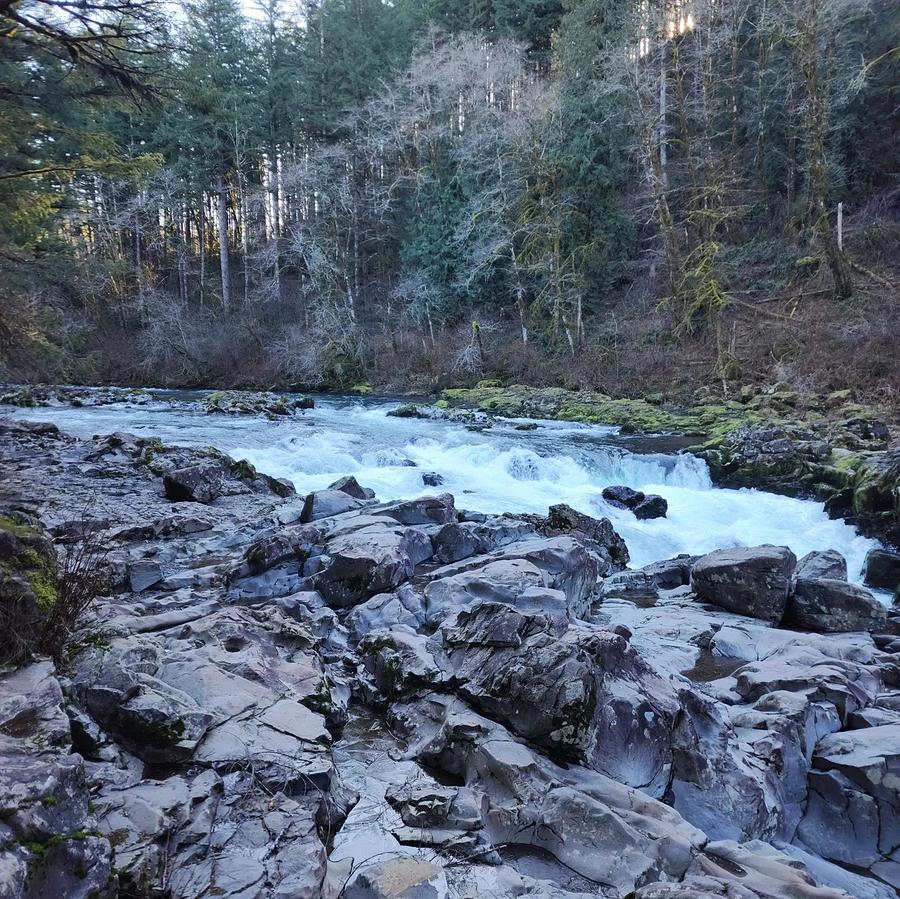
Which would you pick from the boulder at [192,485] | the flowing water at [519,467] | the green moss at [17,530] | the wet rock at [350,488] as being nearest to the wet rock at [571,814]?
the green moss at [17,530]

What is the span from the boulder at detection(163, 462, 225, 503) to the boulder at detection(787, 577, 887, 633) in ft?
28.1

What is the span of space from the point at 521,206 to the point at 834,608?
23018 mm

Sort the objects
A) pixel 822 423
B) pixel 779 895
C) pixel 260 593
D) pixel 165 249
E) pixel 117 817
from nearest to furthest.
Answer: pixel 117 817
pixel 779 895
pixel 260 593
pixel 822 423
pixel 165 249

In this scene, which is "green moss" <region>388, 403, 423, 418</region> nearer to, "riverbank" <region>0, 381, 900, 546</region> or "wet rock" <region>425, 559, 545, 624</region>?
"riverbank" <region>0, 381, 900, 546</region>

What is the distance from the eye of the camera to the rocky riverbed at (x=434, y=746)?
2643 millimetres

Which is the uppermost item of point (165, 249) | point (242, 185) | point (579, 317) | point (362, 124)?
point (362, 124)

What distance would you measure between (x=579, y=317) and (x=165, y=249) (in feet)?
85.3

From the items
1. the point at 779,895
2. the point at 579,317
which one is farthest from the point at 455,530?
the point at 579,317

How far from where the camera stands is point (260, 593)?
6695 millimetres

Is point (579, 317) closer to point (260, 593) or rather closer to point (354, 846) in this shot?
point (260, 593)

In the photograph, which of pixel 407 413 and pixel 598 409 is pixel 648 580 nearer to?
pixel 598 409

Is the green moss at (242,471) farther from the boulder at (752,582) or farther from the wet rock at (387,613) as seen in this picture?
the boulder at (752,582)

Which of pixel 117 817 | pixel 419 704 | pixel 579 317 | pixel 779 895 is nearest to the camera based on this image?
pixel 117 817

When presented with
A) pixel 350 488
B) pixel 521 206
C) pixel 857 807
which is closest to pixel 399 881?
pixel 857 807
